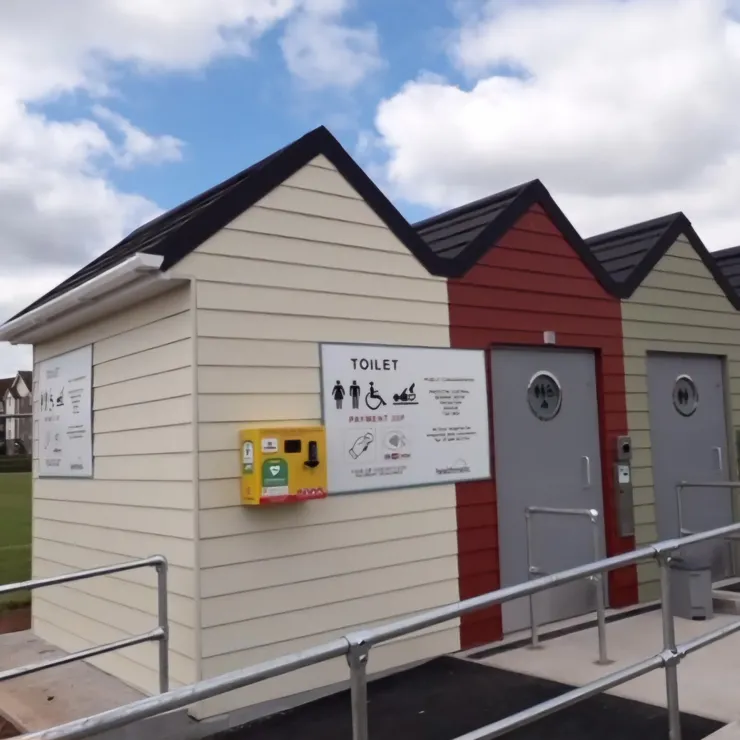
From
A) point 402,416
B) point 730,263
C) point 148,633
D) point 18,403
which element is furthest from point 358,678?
point 18,403

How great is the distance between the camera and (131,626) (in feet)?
17.1

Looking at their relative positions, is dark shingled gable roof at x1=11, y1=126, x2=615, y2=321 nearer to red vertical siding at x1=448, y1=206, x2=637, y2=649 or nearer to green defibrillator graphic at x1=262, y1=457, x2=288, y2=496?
red vertical siding at x1=448, y1=206, x2=637, y2=649

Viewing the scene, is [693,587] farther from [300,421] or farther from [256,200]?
[256,200]

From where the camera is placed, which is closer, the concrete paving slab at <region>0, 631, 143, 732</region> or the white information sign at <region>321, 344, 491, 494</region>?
the concrete paving slab at <region>0, 631, 143, 732</region>

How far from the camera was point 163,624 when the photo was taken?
4562 mm

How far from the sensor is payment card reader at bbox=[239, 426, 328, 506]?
15.0 ft

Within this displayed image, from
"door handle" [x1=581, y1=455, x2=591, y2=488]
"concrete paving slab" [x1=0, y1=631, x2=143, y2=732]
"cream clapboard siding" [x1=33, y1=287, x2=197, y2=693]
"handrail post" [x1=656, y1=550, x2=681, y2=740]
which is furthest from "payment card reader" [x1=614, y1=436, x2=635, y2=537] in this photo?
"concrete paving slab" [x1=0, y1=631, x2=143, y2=732]

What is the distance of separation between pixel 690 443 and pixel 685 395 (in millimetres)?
434

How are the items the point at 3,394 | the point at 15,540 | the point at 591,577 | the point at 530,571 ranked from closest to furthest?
1. the point at 591,577
2. the point at 530,571
3. the point at 15,540
4. the point at 3,394

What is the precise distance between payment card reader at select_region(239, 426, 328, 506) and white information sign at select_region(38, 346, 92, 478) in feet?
5.68

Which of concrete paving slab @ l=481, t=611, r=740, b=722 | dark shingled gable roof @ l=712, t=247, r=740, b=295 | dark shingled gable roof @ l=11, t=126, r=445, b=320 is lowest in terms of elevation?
concrete paving slab @ l=481, t=611, r=740, b=722

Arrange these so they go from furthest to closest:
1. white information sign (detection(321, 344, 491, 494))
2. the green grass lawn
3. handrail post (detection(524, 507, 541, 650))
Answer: the green grass lawn, handrail post (detection(524, 507, 541, 650)), white information sign (detection(321, 344, 491, 494))

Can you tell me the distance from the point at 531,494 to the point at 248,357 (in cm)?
255

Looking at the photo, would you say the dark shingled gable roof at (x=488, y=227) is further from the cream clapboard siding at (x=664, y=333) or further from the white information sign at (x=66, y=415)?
the white information sign at (x=66, y=415)
